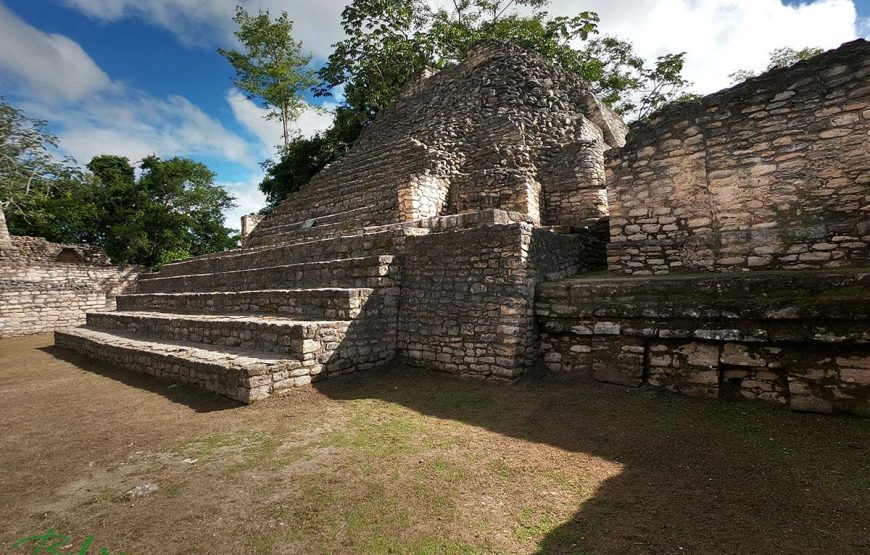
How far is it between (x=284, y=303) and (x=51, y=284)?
15.0 meters

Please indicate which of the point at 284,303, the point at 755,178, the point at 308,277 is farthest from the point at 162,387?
the point at 755,178

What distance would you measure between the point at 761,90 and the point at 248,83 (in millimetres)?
27811

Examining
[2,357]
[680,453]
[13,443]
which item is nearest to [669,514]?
[680,453]

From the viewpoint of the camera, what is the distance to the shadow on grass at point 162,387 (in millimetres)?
5371

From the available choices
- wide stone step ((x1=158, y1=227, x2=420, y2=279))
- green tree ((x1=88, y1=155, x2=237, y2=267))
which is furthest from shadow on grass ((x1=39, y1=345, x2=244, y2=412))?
green tree ((x1=88, y1=155, x2=237, y2=267))

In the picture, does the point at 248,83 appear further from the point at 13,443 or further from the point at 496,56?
the point at 13,443

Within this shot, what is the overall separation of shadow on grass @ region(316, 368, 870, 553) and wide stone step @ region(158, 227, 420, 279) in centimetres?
338

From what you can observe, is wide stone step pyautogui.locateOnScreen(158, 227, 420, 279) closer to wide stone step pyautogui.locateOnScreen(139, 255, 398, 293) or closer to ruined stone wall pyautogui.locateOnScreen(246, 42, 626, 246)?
wide stone step pyautogui.locateOnScreen(139, 255, 398, 293)

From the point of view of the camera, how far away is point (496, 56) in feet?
51.6

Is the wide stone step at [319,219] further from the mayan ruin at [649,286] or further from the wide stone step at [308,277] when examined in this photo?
the wide stone step at [308,277]

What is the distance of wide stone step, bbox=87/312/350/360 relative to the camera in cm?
581

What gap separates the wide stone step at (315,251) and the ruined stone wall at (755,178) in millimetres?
4249

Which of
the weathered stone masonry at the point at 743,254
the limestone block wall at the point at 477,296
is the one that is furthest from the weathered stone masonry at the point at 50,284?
the weathered stone masonry at the point at 743,254

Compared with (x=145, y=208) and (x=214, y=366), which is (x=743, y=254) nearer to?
(x=214, y=366)
